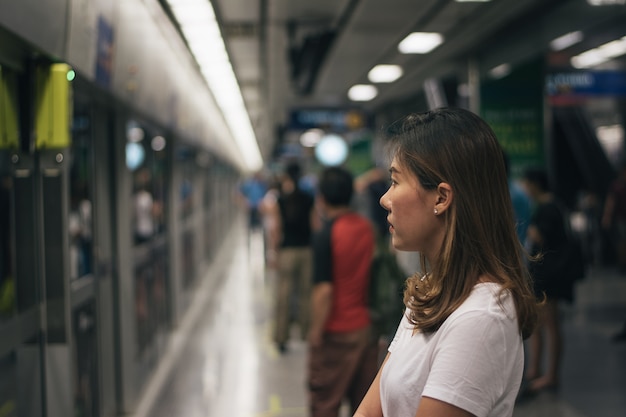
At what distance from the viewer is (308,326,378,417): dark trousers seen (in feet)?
11.6

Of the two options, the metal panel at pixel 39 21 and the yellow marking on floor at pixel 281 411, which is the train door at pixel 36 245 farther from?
the yellow marking on floor at pixel 281 411

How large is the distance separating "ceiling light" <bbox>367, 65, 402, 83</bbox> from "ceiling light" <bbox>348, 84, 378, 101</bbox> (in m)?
0.66

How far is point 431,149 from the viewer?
1329mm

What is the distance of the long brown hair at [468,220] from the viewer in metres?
1.29

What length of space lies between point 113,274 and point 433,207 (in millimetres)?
4172

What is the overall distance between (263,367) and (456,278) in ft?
17.5

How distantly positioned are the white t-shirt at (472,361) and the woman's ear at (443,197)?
161 millimetres

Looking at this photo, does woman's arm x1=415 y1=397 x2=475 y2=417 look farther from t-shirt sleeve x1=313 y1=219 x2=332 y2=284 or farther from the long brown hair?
t-shirt sleeve x1=313 y1=219 x2=332 y2=284

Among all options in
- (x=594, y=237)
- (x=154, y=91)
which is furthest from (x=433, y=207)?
(x=594, y=237)

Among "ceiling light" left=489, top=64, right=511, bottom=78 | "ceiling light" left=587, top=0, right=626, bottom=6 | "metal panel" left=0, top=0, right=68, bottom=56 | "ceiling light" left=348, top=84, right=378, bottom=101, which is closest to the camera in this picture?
"metal panel" left=0, top=0, right=68, bottom=56

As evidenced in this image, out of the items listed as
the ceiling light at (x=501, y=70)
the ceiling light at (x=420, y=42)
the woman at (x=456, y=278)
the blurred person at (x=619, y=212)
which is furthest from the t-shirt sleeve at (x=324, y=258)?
the blurred person at (x=619, y=212)

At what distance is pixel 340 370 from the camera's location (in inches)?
140

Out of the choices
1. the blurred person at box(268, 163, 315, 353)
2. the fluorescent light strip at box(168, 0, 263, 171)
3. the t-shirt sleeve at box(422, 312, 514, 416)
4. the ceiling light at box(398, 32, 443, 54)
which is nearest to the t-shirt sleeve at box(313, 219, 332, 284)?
the fluorescent light strip at box(168, 0, 263, 171)

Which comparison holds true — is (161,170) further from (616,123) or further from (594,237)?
(616,123)
